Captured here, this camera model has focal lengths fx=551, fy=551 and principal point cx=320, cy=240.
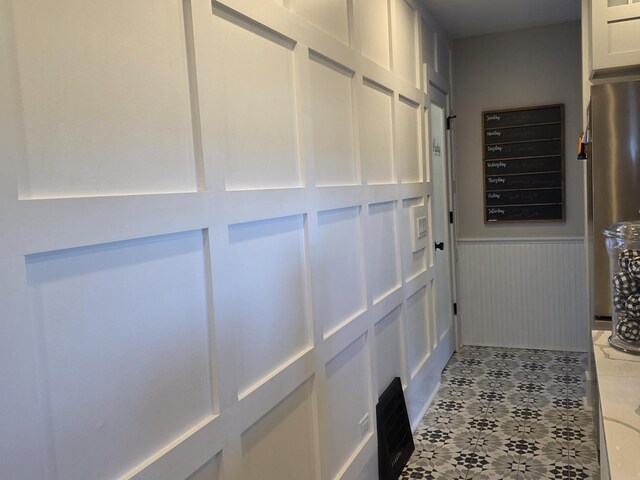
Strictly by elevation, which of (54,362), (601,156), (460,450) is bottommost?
(460,450)

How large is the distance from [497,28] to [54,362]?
4.01 metres

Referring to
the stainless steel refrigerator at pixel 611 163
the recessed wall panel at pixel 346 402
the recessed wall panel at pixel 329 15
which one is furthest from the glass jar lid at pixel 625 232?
the recessed wall panel at pixel 329 15

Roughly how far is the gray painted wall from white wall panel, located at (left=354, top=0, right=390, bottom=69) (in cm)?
179

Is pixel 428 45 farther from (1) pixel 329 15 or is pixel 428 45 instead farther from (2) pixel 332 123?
(2) pixel 332 123

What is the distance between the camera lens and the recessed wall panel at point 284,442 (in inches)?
57.9

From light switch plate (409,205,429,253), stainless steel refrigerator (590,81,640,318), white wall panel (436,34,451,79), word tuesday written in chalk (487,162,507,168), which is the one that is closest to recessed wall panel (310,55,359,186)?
light switch plate (409,205,429,253)

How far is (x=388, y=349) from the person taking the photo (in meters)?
2.66

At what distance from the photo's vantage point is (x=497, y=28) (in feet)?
13.3

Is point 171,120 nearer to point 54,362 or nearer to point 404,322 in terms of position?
point 54,362

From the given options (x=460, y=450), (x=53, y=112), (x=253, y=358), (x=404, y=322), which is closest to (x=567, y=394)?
(x=460, y=450)

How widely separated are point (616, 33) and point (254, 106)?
1820 millimetres

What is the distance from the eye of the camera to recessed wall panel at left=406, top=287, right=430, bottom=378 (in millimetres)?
3020

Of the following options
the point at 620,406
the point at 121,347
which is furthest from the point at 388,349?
the point at 121,347

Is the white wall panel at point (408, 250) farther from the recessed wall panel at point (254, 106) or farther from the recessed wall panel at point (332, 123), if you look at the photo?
the recessed wall panel at point (254, 106)
